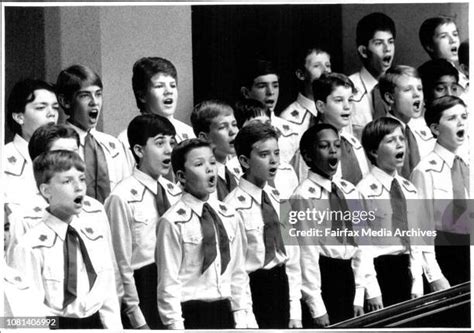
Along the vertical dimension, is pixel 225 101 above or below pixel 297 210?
above

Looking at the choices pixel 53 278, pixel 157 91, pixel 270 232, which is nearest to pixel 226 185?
pixel 270 232

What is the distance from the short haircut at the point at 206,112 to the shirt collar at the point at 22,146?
71 centimetres

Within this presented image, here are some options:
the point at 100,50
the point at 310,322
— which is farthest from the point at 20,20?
the point at 310,322

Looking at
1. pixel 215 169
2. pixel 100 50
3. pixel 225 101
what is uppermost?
pixel 100 50

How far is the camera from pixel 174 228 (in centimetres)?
368

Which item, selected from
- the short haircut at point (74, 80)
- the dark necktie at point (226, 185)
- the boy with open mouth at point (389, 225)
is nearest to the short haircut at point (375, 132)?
the boy with open mouth at point (389, 225)

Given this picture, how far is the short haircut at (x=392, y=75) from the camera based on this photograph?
3758mm

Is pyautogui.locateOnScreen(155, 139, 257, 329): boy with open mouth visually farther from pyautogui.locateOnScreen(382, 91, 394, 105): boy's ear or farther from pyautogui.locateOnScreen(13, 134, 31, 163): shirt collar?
pyautogui.locateOnScreen(382, 91, 394, 105): boy's ear

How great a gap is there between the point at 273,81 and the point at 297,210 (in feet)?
1.83

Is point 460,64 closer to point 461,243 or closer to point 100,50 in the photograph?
point 461,243

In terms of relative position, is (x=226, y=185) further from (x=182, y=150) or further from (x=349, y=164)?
(x=349, y=164)

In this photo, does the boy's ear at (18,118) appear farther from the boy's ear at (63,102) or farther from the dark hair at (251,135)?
the dark hair at (251,135)

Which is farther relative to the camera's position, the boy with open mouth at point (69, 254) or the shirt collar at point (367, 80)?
the shirt collar at point (367, 80)

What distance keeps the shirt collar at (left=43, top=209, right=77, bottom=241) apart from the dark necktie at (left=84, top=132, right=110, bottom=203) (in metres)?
0.17
